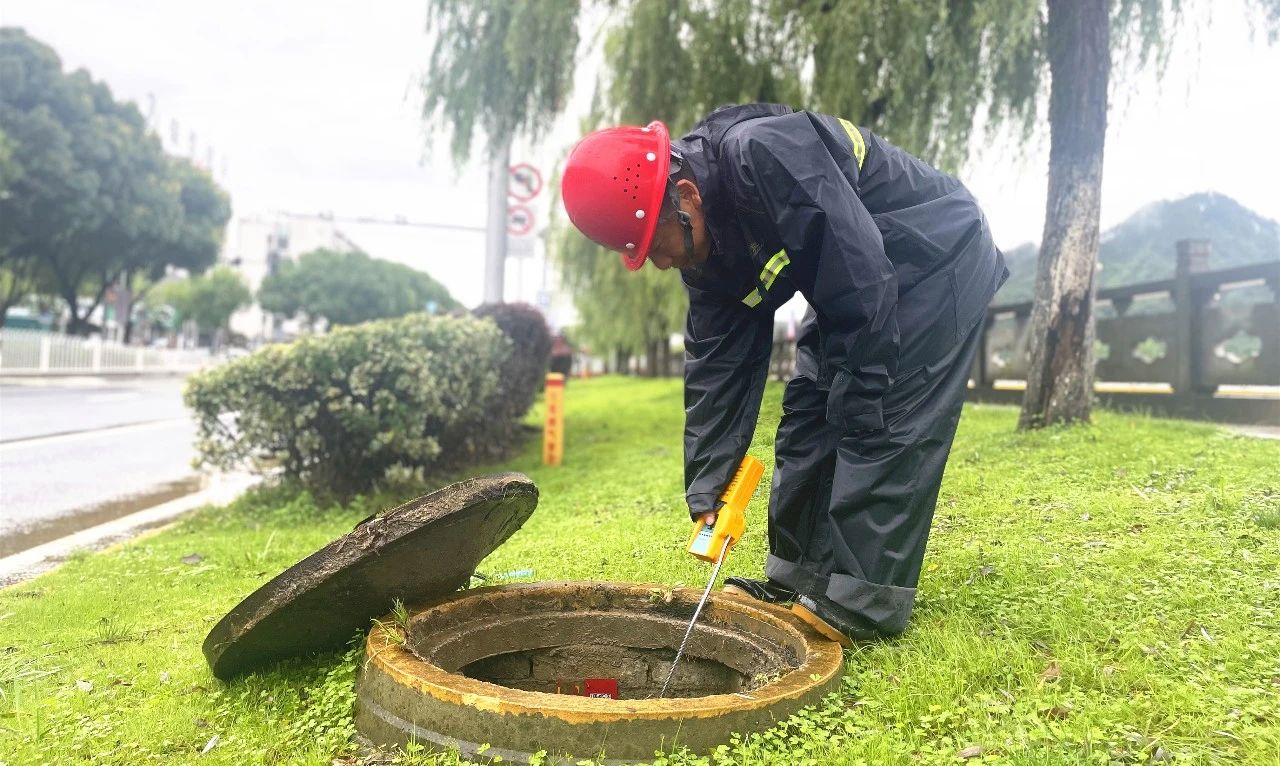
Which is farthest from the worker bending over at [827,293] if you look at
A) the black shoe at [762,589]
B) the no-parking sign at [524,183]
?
the no-parking sign at [524,183]

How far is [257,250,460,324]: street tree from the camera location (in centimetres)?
5697

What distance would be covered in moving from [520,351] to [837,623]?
6.55 m

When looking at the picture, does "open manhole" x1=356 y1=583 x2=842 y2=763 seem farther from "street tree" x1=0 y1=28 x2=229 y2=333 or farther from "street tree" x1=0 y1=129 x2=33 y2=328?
"street tree" x1=0 y1=28 x2=229 y2=333

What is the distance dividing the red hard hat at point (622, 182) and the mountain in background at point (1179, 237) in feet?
14.1

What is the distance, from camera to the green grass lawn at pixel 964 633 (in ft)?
6.72

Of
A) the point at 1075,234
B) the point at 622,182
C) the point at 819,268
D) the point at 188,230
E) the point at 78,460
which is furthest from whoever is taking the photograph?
the point at 188,230

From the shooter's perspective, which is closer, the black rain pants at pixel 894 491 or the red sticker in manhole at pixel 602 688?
the black rain pants at pixel 894 491

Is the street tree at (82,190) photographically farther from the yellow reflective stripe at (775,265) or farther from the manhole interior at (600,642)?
the yellow reflective stripe at (775,265)

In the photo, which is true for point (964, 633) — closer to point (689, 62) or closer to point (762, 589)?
point (762, 589)

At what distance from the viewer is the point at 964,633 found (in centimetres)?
256

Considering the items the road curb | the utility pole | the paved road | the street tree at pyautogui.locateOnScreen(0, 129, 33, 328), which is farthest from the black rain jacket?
the street tree at pyautogui.locateOnScreen(0, 129, 33, 328)

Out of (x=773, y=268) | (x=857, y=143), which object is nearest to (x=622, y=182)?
(x=773, y=268)

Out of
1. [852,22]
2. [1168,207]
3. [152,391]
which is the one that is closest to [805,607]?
[852,22]

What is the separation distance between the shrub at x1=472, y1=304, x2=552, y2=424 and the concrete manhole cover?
218 inches
